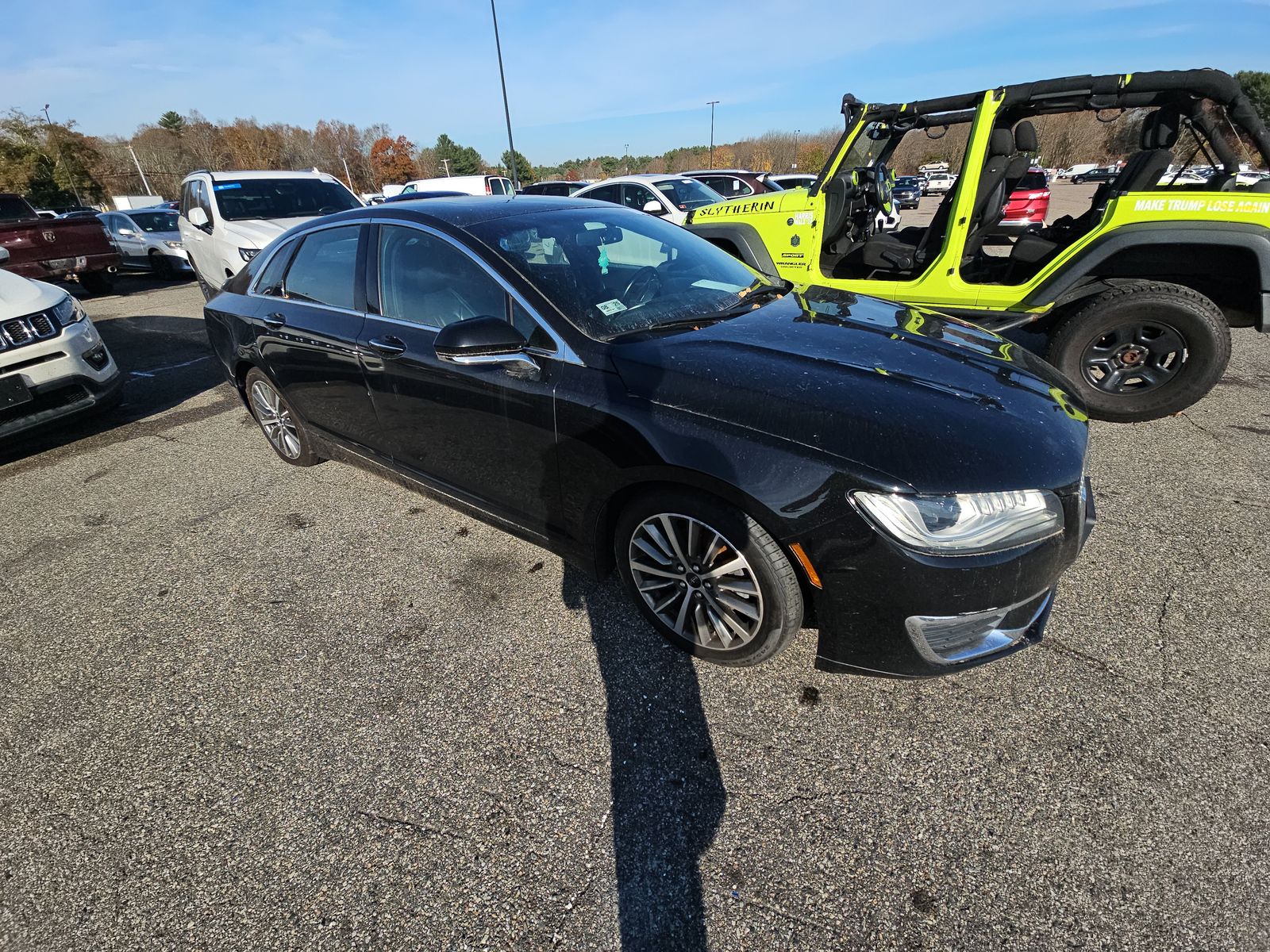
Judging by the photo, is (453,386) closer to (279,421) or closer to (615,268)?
(615,268)

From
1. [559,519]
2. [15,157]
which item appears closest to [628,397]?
[559,519]

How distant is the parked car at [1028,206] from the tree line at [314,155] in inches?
33.9

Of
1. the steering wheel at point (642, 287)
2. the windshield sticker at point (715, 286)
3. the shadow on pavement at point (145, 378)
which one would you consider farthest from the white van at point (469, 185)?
the steering wheel at point (642, 287)

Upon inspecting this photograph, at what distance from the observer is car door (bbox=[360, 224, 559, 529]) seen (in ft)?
7.80

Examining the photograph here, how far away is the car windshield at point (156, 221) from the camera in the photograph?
45.0ft

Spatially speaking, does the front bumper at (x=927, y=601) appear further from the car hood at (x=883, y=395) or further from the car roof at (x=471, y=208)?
the car roof at (x=471, y=208)

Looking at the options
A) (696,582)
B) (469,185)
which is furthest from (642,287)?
(469,185)

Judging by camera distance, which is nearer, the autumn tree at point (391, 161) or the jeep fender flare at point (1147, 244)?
the jeep fender flare at point (1147, 244)

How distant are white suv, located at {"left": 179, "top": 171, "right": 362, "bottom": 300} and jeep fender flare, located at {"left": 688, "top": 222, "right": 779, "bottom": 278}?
4.48 metres

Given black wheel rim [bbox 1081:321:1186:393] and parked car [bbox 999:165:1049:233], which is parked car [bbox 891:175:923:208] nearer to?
parked car [bbox 999:165:1049:233]

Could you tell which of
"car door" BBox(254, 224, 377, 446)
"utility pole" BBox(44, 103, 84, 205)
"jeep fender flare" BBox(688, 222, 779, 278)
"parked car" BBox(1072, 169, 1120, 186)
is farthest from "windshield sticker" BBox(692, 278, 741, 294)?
"utility pole" BBox(44, 103, 84, 205)

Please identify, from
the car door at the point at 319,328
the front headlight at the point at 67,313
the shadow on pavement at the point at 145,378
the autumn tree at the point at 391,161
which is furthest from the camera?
the autumn tree at the point at 391,161

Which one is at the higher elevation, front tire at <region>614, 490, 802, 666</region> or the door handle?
the door handle

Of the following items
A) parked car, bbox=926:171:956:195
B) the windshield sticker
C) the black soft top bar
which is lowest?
parked car, bbox=926:171:956:195
